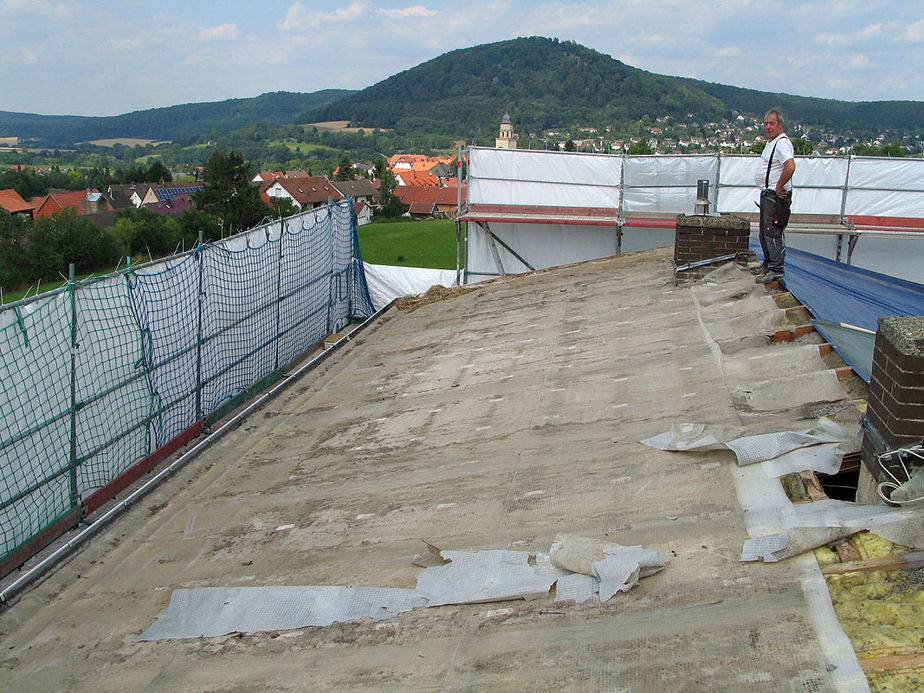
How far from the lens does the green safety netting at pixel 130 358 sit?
5.79 metres

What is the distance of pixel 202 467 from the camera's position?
6.38 meters

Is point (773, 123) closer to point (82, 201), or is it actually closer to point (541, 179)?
point (541, 179)

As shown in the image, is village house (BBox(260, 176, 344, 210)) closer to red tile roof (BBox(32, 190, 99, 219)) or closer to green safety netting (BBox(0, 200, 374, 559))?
red tile roof (BBox(32, 190, 99, 219))

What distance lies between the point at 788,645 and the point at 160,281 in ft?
21.8

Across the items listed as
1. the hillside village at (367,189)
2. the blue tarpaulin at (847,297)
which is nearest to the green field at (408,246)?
the hillside village at (367,189)

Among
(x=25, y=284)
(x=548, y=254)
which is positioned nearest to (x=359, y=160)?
(x=25, y=284)

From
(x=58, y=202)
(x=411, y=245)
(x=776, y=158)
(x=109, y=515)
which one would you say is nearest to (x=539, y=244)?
(x=776, y=158)

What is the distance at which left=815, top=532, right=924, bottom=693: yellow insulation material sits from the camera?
251cm

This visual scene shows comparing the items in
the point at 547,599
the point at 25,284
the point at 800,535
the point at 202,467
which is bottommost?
the point at 25,284

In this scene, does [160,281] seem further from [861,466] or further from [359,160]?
[359,160]

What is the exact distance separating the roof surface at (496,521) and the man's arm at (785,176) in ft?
3.25

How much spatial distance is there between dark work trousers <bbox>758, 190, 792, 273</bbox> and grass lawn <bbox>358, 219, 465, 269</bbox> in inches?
1413

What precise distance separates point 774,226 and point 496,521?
4.84 meters

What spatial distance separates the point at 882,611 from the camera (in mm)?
2832
